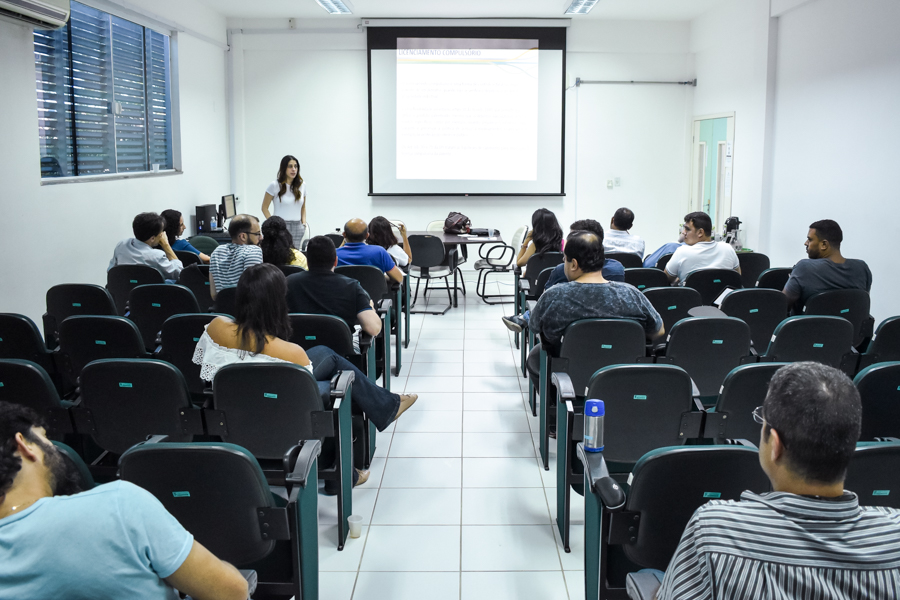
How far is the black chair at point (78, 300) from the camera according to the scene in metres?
4.43

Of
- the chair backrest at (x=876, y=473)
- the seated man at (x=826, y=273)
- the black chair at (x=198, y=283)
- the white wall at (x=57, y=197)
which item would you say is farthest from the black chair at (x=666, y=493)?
the white wall at (x=57, y=197)

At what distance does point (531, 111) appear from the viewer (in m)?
9.98

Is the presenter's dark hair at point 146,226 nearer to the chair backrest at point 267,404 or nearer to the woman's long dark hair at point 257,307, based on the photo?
the woman's long dark hair at point 257,307

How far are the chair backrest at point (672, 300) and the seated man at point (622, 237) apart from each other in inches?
81.3

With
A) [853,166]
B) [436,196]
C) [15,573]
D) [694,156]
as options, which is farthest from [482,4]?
[15,573]

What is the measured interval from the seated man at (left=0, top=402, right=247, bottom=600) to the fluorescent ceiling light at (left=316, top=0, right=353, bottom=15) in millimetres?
7726

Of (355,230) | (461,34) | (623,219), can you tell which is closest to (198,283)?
(355,230)

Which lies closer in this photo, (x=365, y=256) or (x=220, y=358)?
(x=220, y=358)

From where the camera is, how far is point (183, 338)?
3.48 m

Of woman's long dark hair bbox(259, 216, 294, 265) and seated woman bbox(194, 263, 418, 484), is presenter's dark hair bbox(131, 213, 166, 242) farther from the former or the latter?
seated woman bbox(194, 263, 418, 484)

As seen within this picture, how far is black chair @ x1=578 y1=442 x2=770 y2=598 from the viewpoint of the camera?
6.23 feet

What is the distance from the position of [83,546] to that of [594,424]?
1.72 metres

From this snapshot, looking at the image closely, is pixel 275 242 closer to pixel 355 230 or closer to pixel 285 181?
pixel 355 230

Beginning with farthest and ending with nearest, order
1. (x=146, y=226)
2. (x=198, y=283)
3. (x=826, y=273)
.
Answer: (x=146, y=226) < (x=198, y=283) < (x=826, y=273)
